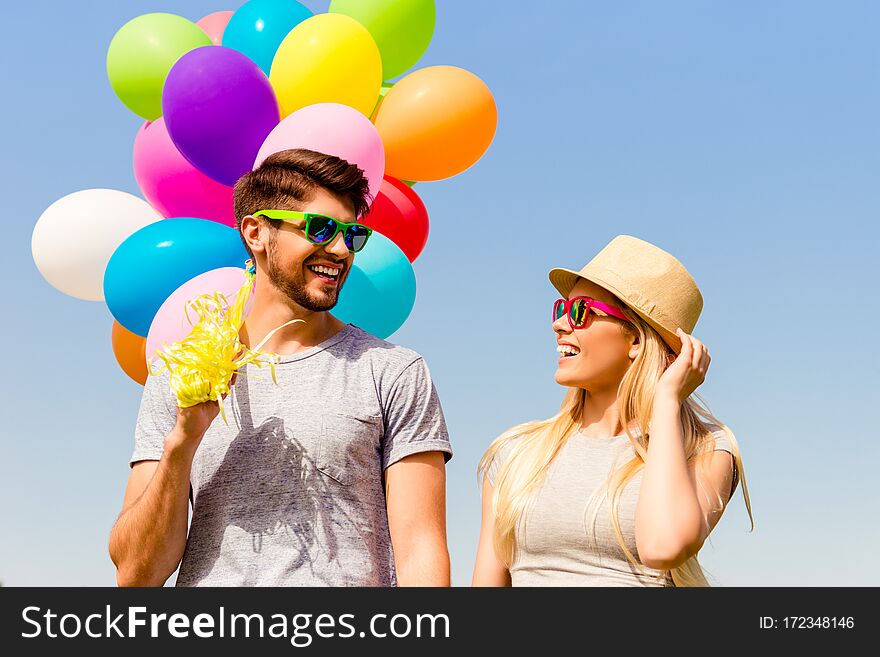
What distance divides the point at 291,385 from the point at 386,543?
0.48 metres

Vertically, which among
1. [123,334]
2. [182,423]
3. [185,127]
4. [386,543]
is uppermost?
[185,127]

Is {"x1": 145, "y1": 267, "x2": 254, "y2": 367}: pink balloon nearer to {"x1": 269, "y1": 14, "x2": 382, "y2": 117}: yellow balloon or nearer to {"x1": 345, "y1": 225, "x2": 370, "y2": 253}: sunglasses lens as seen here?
{"x1": 345, "y1": 225, "x2": 370, "y2": 253}: sunglasses lens

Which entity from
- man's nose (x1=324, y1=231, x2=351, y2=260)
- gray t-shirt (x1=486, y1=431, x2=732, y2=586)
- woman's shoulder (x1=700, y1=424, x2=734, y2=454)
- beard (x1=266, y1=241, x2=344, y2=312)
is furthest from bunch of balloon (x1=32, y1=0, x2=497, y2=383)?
woman's shoulder (x1=700, y1=424, x2=734, y2=454)

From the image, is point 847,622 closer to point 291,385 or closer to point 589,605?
point 589,605

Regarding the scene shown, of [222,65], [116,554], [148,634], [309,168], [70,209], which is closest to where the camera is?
[148,634]

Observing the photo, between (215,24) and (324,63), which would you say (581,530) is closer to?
(324,63)

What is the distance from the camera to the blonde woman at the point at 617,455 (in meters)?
2.91

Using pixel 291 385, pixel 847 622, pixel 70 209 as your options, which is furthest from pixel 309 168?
pixel 70 209

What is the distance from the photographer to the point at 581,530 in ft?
9.86

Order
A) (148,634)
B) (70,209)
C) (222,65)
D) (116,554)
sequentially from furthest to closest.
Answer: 1. (70,209)
2. (222,65)
3. (116,554)
4. (148,634)

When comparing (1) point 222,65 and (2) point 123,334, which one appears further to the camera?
(2) point 123,334

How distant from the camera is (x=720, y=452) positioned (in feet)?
10.1

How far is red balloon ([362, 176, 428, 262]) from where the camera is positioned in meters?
4.42

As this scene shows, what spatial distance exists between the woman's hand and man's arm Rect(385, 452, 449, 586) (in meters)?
0.71
